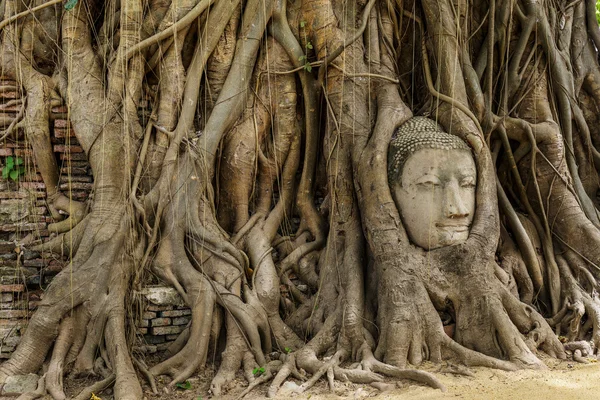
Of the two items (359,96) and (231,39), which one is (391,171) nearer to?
(359,96)

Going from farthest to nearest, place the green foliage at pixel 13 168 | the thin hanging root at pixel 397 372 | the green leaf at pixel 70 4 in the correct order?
the green foliage at pixel 13 168
the green leaf at pixel 70 4
the thin hanging root at pixel 397 372

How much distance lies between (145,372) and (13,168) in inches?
76.7

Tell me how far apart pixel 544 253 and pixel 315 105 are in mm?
2089

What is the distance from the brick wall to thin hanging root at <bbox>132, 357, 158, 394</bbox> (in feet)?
1.03

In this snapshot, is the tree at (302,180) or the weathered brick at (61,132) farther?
the weathered brick at (61,132)

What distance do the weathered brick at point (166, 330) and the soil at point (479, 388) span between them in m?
0.46

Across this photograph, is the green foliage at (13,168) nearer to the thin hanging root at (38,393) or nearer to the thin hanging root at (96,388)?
the thin hanging root at (38,393)

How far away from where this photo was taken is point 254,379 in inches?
130

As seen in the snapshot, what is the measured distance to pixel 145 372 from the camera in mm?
3326

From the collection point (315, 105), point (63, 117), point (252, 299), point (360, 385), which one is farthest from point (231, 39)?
point (360, 385)

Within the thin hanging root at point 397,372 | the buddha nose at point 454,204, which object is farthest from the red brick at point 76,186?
the buddha nose at point 454,204

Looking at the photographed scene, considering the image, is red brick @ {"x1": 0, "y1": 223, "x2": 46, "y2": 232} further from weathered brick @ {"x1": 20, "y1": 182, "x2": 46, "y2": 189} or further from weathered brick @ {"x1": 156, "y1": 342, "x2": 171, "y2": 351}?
weathered brick @ {"x1": 156, "y1": 342, "x2": 171, "y2": 351}

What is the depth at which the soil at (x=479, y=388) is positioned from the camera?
289 cm

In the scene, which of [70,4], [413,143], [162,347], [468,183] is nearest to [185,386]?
[162,347]
